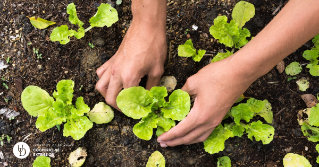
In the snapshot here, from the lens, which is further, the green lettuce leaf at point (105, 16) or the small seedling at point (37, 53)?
the small seedling at point (37, 53)

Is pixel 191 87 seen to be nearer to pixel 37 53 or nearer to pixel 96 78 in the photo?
pixel 96 78

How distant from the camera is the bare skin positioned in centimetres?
124

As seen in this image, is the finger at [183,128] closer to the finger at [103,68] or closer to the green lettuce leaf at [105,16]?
the finger at [103,68]

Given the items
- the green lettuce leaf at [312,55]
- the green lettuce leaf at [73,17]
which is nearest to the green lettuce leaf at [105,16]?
the green lettuce leaf at [73,17]

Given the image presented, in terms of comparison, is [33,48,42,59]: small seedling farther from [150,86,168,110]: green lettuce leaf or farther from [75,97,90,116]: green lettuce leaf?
[150,86,168,110]: green lettuce leaf

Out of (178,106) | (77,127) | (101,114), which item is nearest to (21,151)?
(77,127)

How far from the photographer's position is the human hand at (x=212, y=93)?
1452mm

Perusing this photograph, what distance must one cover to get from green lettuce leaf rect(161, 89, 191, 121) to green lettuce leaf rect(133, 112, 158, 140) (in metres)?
0.10

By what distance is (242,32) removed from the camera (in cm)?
193

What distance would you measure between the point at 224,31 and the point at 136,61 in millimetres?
812

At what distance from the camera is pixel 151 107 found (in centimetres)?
170

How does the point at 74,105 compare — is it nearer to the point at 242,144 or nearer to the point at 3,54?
the point at 3,54

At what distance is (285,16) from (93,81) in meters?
1.48

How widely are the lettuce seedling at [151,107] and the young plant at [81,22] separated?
684 millimetres
